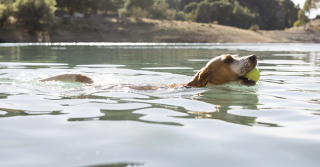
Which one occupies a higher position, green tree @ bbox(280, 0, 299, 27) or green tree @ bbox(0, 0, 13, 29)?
green tree @ bbox(280, 0, 299, 27)

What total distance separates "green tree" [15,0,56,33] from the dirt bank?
4.36 feet

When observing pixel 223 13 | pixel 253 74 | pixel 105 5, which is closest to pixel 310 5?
pixel 223 13

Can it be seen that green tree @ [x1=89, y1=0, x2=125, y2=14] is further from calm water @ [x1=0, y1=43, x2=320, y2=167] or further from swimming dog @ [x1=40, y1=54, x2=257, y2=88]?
calm water @ [x1=0, y1=43, x2=320, y2=167]

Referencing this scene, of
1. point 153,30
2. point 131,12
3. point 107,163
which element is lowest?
point 107,163

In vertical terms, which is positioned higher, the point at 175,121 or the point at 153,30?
the point at 153,30

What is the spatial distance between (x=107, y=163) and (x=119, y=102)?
8.35ft

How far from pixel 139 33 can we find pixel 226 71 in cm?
4589

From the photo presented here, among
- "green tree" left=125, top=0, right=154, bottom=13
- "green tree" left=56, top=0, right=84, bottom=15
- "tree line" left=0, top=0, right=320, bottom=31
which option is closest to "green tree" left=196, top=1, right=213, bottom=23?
"tree line" left=0, top=0, right=320, bottom=31

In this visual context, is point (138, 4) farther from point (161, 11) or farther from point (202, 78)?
point (202, 78)

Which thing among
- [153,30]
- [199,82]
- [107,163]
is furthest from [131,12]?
[107,163]

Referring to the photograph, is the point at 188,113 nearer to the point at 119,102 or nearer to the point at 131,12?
the point at 119,102

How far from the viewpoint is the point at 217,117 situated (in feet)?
13.4

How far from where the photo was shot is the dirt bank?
48.8m

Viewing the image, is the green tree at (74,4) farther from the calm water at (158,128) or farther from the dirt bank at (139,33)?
the calm water at (158,128)
